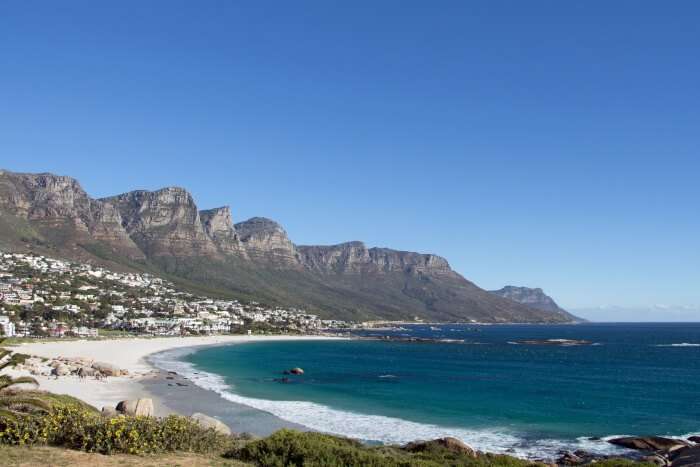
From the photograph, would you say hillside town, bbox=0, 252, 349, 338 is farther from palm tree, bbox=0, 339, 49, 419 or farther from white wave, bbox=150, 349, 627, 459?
palm tree, bbox=0, 339, 49, 419

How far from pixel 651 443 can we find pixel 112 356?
78.7m

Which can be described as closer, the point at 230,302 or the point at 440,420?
the point at 440,420

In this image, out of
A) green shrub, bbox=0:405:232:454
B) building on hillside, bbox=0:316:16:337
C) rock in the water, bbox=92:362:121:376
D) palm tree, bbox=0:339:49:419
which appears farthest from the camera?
building on hillside, bbox=0:316:16:337

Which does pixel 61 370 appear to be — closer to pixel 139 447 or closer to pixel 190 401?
pixel 190 401

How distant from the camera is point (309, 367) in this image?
3346 inches

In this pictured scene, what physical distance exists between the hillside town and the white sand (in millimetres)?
11512

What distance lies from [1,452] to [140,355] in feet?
271

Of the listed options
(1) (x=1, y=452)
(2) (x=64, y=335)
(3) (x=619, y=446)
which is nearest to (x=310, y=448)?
(1) (x=1, y=452)

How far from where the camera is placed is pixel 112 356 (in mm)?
86750

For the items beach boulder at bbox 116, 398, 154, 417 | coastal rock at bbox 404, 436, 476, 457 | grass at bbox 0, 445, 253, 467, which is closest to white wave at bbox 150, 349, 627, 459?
coastal rock at bbox 404, 436, 476, 457

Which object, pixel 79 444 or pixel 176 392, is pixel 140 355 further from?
pixel 79 444

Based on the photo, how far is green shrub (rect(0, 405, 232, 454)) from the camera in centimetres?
1596

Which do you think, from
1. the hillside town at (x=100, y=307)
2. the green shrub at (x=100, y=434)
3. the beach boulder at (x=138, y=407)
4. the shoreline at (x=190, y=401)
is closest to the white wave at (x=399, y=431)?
the shoreline at (x=190, y=401)

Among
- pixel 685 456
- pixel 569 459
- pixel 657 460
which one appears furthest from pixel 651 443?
pixel 569 459
